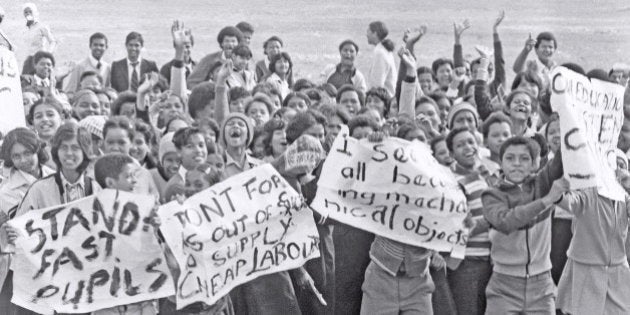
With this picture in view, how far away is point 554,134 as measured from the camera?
840cm

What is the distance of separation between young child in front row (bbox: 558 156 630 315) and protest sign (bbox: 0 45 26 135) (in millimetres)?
3571

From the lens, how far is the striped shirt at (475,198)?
7691 mm

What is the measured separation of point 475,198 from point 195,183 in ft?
5.38

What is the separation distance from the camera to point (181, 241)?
277 inches

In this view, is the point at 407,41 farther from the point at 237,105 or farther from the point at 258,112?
the point at 258,112

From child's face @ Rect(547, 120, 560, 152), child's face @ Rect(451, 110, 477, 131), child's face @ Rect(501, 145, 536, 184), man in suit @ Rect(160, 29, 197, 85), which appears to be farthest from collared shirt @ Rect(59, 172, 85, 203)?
man in suit @ Rect(160, 29, 197, 85)

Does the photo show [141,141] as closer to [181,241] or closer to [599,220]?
[181,241]

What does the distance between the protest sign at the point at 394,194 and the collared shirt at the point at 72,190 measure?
129cm

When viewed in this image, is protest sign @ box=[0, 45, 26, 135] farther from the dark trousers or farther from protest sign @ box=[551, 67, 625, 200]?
protest sign @ box=[551, 67, 625, 200]

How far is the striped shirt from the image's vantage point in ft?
25.2

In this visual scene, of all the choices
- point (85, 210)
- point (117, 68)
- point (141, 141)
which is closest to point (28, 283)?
point (85, 210)

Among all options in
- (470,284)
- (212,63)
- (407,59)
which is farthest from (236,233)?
(212,63)

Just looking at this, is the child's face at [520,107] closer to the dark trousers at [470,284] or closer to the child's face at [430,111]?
the child's face at [430,111]

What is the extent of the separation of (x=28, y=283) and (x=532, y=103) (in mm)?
4385
